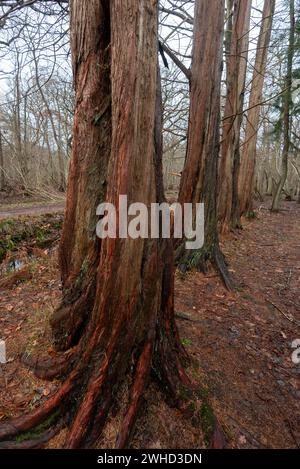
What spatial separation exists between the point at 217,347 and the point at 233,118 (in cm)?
566

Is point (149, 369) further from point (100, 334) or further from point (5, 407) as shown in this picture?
point (5, 407)

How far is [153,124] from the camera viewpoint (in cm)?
199

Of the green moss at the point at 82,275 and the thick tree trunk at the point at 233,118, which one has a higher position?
the thick tree trunk at the point at 233,118

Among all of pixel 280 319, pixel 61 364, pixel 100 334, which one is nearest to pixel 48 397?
pixel 61 364

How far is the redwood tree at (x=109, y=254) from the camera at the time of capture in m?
1.83

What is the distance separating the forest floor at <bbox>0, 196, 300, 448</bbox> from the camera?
2209 mm

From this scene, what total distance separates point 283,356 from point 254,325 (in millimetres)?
571

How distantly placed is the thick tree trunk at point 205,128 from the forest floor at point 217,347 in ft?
1.31

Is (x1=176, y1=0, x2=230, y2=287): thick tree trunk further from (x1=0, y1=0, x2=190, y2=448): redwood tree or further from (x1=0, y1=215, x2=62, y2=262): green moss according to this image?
(x1=0, y1=215, x2=62, y2=262): green moss

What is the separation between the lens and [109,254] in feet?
6.51

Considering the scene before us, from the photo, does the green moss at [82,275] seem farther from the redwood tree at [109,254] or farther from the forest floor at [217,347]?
the forest floor at [217,347]

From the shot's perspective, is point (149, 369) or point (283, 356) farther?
point (283, 356)

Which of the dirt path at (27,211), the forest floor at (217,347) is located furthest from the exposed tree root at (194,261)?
the dirt path at (27,211)

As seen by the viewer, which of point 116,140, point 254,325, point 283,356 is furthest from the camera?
point 254,325
